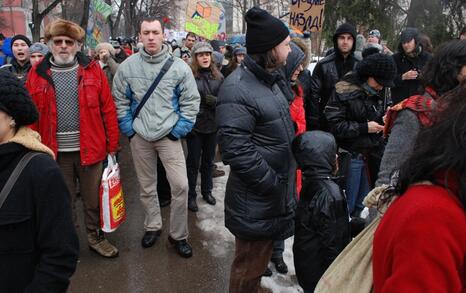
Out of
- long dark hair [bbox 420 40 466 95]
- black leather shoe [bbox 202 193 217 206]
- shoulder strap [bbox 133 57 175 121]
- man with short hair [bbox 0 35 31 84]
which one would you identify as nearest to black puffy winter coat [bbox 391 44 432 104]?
black leather shoe [bbox 202 193 217 206]

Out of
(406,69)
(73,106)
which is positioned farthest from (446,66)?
(406,69)

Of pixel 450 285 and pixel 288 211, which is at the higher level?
pixel 450 285

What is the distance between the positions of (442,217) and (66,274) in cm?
149

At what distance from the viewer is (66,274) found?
1809 millimetres

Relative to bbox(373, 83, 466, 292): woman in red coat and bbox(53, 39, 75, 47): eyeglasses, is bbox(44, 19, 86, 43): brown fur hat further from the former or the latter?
bbox(373, 83, 466, 292): woman in red coat

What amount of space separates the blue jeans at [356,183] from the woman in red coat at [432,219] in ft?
9.04

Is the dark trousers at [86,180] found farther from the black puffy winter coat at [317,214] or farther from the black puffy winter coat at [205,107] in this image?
the black puffy winter coat at [317,214]

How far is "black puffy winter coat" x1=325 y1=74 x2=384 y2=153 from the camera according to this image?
3672mm

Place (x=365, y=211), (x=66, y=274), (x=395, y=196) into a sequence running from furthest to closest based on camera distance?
(x=365, y=211) < (x=66, y=274) < (x=395, y=196)

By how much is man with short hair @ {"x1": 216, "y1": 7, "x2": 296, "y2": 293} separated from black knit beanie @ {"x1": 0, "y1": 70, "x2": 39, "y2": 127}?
1.08m

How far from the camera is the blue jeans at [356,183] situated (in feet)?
12.7

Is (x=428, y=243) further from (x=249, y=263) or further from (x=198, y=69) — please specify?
(x=198, y=69)

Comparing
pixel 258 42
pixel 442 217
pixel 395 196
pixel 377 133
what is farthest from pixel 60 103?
pixel 442 217

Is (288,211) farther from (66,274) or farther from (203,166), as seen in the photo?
(203,166)
